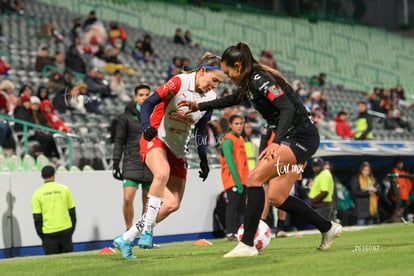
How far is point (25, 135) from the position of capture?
17.0 m

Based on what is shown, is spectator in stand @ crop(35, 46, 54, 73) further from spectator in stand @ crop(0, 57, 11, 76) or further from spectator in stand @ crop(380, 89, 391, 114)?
spectator in stand @ crop(380, 89, 391, 114)

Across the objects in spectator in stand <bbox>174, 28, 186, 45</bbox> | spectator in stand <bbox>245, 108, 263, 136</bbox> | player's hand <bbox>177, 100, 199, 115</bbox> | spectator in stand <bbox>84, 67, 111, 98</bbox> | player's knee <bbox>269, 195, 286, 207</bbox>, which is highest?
spectator in stand <bbox>174, 28, 186, 45</bbox>

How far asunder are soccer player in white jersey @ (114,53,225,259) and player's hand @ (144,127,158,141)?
0.23 feet

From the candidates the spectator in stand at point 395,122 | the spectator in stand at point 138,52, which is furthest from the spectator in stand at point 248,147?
the spectator in stand at point 395,122

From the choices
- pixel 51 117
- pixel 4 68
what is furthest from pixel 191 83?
pixel 4 68

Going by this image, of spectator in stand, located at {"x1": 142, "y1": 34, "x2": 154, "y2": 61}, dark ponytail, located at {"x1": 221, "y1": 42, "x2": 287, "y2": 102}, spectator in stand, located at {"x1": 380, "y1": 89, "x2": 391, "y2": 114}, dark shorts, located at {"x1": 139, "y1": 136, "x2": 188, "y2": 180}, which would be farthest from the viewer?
spectator in stand, located at {"x1": 380, "y1": 89, "x2": 391, "y2": 114}

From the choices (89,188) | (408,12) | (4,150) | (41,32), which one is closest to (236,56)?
(89,188)

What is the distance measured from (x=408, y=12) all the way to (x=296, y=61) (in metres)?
15.9

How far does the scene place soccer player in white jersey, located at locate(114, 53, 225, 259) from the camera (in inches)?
364

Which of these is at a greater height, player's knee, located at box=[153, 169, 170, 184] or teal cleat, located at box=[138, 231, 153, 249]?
player's knee, located at box=[153, 169, 170, 184]

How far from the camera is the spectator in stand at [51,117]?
18219mm

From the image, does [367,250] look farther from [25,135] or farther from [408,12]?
[408,12]

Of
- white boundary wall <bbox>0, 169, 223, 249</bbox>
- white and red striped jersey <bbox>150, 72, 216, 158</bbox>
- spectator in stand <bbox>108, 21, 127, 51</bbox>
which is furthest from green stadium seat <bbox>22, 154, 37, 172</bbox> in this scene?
spectator in stand <bbox>108, 21, 127, 51</bbox>

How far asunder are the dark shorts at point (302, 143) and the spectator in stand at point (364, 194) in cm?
1199
